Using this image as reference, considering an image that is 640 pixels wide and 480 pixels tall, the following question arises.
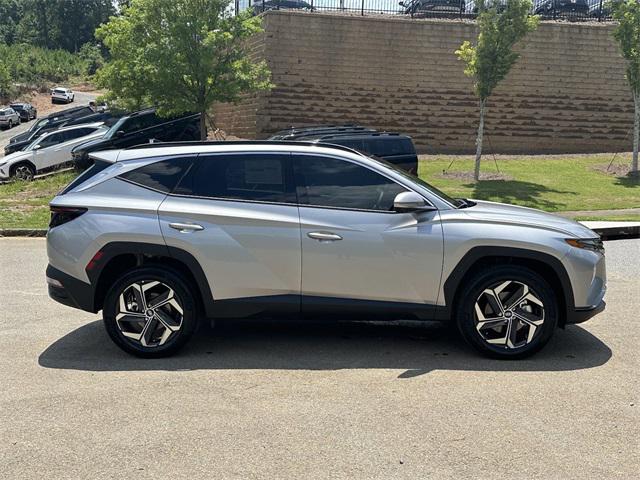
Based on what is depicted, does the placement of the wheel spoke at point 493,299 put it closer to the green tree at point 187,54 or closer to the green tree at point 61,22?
the green tree at point 187,54

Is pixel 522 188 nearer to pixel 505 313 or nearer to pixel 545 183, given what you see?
pixel 545 183

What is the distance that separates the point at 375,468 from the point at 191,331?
227 cm

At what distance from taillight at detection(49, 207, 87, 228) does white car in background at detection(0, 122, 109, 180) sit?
53.0 feet

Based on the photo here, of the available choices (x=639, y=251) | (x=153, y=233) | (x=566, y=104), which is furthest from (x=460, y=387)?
(x=566, y=104)

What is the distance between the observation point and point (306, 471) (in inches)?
139

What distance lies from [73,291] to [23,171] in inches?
653

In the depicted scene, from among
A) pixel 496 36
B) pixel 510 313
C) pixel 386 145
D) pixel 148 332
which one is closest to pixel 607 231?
pixel 386 145

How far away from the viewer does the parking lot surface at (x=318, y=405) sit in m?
3.63

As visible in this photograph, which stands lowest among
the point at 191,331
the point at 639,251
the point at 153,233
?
the point at 639,251

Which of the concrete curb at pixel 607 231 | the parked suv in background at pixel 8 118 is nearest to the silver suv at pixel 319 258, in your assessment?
the concrete curb at pixel 607 231

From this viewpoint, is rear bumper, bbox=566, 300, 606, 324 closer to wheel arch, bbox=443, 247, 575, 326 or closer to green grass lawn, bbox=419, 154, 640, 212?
wheel arch, bbox=443, 247, 575, 326

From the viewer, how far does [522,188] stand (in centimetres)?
1909

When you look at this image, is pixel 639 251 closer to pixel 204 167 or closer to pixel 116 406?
pixel 204 167

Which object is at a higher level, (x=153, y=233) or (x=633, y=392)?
(x=153, y=233)
